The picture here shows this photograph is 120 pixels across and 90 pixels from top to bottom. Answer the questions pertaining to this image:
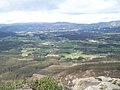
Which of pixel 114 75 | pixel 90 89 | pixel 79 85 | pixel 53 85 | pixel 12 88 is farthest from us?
pixel 114 75

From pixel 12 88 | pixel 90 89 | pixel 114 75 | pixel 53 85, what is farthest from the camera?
pixel 114 75

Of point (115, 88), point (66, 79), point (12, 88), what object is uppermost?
point (115, 88)

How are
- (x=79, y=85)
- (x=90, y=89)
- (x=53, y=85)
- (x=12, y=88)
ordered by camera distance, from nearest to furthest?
(x=90, y=89)
(x=79, y=85)
(x=53, y=85)
(x=12, y=88)

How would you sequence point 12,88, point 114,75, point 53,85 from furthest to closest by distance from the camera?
point 114,75 < point 12,88 < point 53,85

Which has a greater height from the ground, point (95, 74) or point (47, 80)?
point (47, 80)

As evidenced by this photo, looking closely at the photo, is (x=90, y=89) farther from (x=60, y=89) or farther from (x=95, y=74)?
(x=95, y=74)

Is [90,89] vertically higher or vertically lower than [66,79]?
higher

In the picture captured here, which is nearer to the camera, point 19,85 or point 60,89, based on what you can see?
point 60,89

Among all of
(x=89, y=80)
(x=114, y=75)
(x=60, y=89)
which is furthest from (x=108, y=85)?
(x=114, y=75)

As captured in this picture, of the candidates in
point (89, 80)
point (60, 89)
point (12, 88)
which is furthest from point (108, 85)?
point (12, 88)
